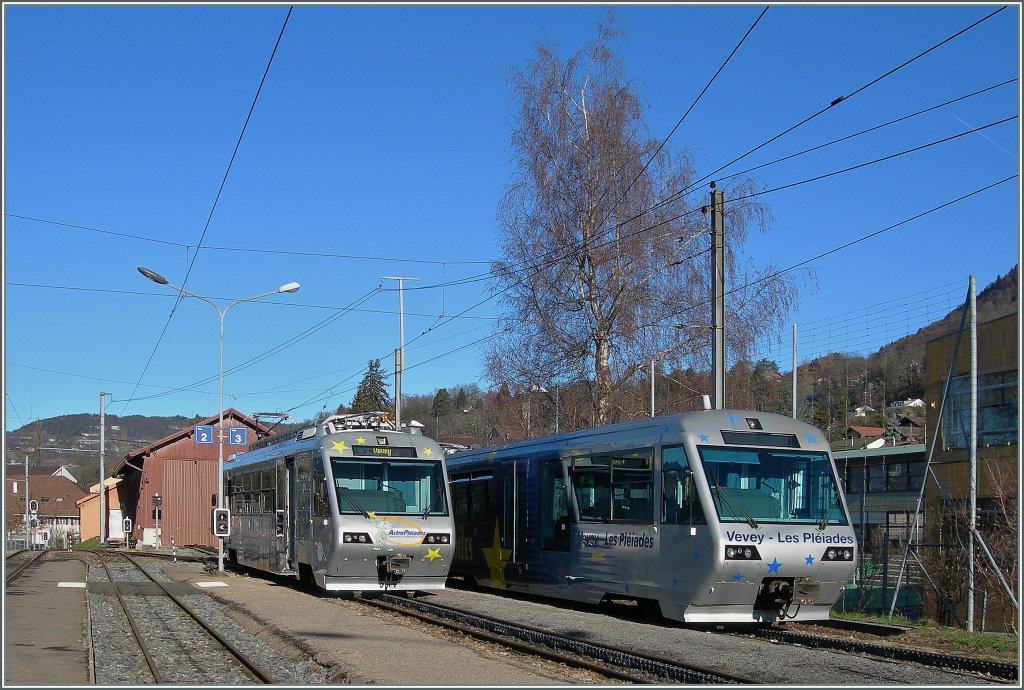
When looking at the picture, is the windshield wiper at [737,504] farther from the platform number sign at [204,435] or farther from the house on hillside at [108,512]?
the house on hillside at [108,512]

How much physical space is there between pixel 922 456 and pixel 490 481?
17.4 m

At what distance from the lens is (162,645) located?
14.1m

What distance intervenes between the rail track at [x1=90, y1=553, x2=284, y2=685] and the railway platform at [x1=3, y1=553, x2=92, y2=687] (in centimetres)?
23

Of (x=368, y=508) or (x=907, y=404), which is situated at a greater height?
(x=907, y=404)

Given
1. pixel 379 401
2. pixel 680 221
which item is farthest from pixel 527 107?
pixel 379 401

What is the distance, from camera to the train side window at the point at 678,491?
14.5 m

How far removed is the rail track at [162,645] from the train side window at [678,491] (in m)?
5.75

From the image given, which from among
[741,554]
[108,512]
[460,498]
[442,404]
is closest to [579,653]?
[741,554]

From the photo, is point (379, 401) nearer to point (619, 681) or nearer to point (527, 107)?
point (527, 107)

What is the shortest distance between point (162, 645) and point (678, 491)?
6995mm

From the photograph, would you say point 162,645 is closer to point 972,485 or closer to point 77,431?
point 972,485

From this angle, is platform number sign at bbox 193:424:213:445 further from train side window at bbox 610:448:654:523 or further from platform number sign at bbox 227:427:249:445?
train side window at bbox 610:448:654:523

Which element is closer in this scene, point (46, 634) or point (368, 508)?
point (46, 634)

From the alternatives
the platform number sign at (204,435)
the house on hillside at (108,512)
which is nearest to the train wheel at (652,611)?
the platform number sign at (204,435)
